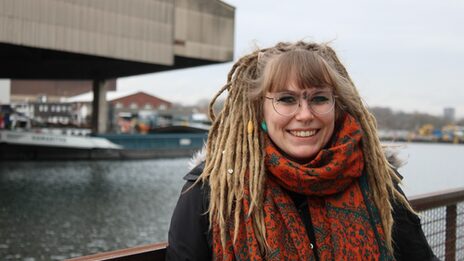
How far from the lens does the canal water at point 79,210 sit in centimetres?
967

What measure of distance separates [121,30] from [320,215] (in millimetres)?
15651

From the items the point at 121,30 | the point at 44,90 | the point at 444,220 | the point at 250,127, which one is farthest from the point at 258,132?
the point at 44,90

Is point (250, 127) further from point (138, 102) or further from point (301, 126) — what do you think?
point (138, 102)

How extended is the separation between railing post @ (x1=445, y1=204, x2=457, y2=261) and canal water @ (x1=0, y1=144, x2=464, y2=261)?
0.53 metres

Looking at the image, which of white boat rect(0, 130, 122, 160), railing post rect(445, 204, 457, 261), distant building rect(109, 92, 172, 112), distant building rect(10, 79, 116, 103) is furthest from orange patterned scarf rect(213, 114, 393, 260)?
distant building rect(109, 92, 172, 112)

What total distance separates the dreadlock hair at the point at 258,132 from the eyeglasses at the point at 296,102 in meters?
0.04

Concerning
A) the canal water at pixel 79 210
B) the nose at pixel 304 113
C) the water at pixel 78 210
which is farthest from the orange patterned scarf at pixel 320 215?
the water at pixel 78 210

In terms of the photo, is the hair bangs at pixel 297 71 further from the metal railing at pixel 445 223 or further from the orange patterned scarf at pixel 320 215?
the metal railing at pixel 445 223

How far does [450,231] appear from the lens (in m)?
3.76

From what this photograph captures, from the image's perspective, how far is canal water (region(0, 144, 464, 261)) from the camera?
31.7 ft

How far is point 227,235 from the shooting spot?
69.2 inches

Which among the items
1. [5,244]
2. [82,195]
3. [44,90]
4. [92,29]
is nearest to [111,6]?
[92,29]

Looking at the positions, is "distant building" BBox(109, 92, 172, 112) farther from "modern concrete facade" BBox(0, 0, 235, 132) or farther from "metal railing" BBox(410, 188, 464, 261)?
"metal railing" BBox(410, 188, 464, 261)

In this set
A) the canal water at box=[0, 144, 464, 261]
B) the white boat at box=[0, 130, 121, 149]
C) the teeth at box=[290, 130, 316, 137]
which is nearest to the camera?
the teeth at box=[290, 130, 316, 137]
